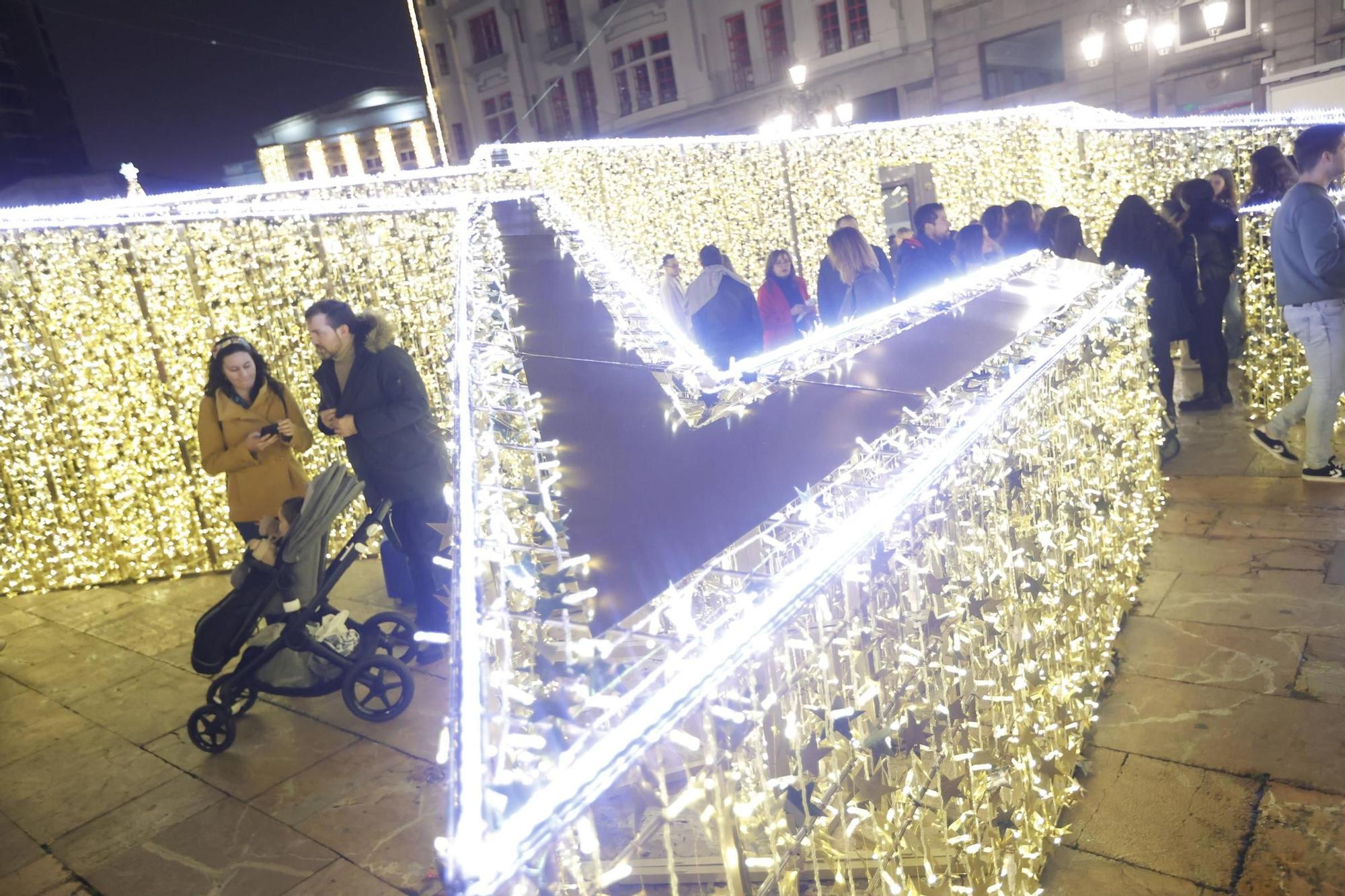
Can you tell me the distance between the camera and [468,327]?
132 inches

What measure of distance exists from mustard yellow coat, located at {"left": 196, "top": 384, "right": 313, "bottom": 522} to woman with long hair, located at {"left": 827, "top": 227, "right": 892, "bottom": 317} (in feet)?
11.9

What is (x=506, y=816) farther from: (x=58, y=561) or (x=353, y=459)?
(x=58, y=561)

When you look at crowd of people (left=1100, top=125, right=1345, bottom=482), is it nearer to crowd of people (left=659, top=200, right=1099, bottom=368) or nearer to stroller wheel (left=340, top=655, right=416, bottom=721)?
crowd of people (left=659, top=200, right=1099, bottom=368)

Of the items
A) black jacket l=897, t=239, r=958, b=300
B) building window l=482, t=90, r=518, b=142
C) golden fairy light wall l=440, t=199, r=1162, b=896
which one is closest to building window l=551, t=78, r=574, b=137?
building window l=482, t=90, r=518, b=142

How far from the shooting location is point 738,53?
2766 centimetres

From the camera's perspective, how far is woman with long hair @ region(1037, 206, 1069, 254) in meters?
6.56

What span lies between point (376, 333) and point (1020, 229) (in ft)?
16.9

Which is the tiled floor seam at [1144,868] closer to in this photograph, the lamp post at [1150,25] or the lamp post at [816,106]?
the lamp post at [1150,25]

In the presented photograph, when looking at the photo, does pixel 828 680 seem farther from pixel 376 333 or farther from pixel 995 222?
pixel 995 222

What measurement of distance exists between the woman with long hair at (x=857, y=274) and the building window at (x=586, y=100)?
28076mm

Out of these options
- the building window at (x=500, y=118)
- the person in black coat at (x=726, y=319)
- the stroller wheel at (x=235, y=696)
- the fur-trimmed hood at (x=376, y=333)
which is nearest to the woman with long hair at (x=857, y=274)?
the person in black coat at (x=726, y=319)

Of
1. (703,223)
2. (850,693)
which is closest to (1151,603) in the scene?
(850,693)

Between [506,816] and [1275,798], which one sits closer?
[506,816]

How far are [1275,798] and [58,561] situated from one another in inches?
262
